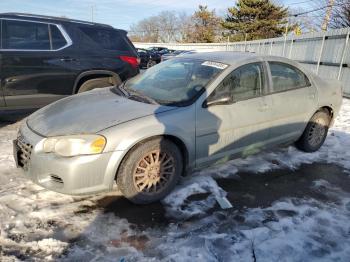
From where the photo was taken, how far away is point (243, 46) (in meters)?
29.0

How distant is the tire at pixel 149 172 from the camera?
344cm

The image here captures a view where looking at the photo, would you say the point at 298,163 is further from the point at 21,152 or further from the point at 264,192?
the point at 21,152

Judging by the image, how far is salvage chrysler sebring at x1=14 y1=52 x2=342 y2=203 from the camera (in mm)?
3246

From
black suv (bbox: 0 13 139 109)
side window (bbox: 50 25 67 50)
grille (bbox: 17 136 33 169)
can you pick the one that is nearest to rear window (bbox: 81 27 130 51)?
black suv (bbox: 0 13 139 109)

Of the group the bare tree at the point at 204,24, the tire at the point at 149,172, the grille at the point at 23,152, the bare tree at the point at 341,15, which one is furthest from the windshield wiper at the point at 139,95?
the bare tree at the point at 204,24

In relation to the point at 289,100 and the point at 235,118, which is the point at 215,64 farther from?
the point at 289,100

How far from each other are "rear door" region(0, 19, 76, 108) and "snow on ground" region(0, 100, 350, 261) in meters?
1.96

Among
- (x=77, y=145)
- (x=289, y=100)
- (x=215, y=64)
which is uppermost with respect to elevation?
(x=215, y=64)

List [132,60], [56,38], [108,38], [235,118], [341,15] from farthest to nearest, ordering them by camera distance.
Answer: [341,15]
[132,60]
[108,38]
[56,38]
[235,118]

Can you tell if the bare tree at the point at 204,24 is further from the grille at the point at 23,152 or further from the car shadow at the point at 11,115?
the grille at the point at 23,152

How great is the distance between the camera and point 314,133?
542cm

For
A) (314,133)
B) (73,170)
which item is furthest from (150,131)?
(314,133)

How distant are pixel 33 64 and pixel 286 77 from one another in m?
4.14

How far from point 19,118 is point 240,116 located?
499 centimetres
